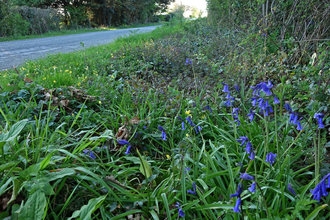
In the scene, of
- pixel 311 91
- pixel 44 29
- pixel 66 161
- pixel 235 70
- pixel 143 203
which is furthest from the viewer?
pixel 44 29

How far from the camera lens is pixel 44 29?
45.0 feet

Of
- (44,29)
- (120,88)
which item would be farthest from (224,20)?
(44,29)

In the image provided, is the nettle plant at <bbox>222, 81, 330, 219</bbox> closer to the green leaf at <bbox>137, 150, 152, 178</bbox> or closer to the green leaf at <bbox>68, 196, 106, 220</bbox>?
the green leaf at <bbox>137, 150, 152, 178</bbox>

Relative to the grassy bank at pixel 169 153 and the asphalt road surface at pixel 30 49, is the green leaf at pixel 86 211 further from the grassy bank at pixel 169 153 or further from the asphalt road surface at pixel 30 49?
the asphalt road surface at pixel 30 49

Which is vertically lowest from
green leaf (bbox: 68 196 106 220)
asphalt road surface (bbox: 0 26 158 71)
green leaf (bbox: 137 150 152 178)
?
green leaf (bbox: 68 196 106 220)

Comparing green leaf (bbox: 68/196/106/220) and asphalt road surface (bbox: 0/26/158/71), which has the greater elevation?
asphalt road surface (bbox: 0/26/158/71)

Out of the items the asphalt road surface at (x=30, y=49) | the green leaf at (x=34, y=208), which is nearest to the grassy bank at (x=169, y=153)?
the green leaf at (x=34, y=208)

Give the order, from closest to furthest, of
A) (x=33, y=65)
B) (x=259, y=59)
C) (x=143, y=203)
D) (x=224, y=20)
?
(x=143, y=203), (x=259, y=59), (x=33, y=65), (x=224, y=20)

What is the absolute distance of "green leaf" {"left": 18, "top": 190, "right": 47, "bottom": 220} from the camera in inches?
40.9

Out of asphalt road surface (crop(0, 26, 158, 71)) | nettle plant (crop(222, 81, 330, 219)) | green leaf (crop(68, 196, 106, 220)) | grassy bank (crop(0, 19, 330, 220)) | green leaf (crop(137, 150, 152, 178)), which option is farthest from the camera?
asphalt road surface (crop(0, 26, 158, 71))

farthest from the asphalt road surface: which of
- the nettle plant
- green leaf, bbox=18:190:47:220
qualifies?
the nettle plant

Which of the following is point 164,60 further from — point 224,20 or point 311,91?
point 224,20

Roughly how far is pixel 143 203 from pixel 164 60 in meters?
3.18

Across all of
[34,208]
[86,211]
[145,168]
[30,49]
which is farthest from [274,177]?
[30,49]
